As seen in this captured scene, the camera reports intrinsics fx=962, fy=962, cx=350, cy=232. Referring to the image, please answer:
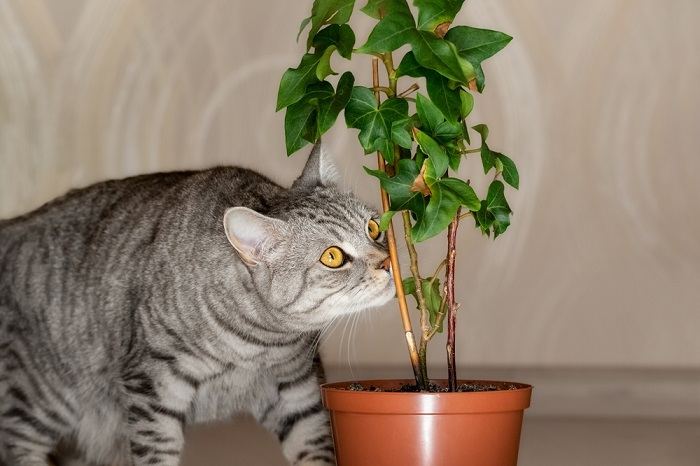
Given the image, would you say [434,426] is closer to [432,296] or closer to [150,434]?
[432,296]

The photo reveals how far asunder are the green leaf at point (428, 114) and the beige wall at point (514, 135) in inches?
76.8

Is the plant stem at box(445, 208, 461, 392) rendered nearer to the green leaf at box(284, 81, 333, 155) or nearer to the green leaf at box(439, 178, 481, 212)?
the green leaf at box(439, 178, 481, 212)

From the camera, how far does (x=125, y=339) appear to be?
2.11m

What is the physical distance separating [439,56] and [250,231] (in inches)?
24.3

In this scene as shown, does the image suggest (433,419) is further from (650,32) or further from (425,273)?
(650,32)

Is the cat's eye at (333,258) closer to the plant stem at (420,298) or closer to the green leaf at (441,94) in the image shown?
the plant stem at (420,298)

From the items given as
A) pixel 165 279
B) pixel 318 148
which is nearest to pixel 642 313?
pixel 318 148

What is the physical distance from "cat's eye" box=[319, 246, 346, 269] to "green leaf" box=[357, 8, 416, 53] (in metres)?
0.55

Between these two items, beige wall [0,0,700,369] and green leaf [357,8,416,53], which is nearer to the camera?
green leaf [357,8,416,53]

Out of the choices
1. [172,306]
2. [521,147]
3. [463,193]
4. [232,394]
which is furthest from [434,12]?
[521,147]

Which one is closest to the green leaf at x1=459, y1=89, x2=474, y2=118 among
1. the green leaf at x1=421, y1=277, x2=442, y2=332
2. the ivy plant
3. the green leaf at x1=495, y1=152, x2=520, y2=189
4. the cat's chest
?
the ivy plant

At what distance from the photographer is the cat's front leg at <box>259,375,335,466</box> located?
217 cm

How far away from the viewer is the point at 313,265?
1940mm

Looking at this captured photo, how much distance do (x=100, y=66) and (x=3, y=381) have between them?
1.74 metres
